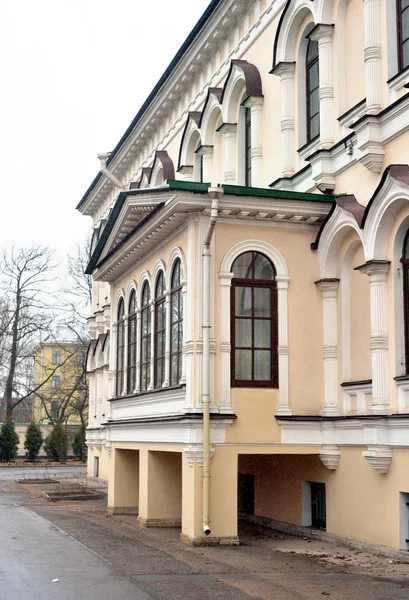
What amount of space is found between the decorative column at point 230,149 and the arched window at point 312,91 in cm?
336

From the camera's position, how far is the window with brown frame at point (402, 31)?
1405 cm

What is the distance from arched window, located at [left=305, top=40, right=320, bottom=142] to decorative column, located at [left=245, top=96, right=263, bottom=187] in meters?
1.91

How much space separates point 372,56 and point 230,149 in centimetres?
644

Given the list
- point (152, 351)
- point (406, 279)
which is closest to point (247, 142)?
point (152, 351)

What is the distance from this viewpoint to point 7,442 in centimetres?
5150

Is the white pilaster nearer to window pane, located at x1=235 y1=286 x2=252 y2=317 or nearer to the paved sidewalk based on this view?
the paved sidewalk

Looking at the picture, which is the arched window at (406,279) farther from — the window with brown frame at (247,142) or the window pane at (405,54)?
the window with brown frame at (247,142)

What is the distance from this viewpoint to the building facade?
13578mm

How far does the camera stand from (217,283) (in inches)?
591

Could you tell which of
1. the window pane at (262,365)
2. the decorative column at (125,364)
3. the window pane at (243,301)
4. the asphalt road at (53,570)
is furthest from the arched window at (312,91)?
the asphalt road at (53,570)

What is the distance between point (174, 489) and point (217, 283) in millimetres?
4877

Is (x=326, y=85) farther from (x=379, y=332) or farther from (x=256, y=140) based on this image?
(x=379, y=332)

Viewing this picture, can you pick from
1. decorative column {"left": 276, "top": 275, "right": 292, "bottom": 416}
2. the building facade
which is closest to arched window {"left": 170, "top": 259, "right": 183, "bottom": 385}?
the building facade

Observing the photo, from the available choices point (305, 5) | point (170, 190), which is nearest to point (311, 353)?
point (170, 190)
